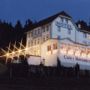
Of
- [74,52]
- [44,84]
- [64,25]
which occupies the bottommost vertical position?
[44,84]

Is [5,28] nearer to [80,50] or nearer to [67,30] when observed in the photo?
[67,30]

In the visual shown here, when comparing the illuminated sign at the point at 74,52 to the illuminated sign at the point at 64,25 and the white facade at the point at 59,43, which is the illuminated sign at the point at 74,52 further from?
the illuminated sign at the point at 64,25

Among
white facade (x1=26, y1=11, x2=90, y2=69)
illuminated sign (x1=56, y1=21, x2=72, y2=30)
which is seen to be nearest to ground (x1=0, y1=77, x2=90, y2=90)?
white facade (x1=26, y1=11, x2=90, y2=69)

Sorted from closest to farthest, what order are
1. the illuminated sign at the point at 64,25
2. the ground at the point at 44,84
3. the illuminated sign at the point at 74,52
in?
the ground at the point at 44,84, the illuminated sign at the point at 74,52, the illuminated sign at the point at 64,25

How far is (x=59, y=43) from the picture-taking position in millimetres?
70375

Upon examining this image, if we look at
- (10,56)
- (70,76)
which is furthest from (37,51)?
(70,76)

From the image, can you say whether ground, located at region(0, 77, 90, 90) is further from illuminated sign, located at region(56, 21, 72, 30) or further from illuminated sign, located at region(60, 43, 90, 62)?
illuminated sign, located at region(56, 21, 72, 30)

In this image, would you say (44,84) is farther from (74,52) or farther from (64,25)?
(64,25)

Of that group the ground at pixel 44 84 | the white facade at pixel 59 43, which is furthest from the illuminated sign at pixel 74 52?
the ground at pixel 44 84

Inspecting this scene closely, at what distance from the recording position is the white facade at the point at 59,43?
231 feet

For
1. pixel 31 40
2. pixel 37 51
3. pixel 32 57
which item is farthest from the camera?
pixel 31 40

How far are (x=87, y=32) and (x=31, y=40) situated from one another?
1417 cm

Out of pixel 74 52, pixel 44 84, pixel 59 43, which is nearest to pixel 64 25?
pixel 74 52

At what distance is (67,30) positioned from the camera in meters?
81.5
